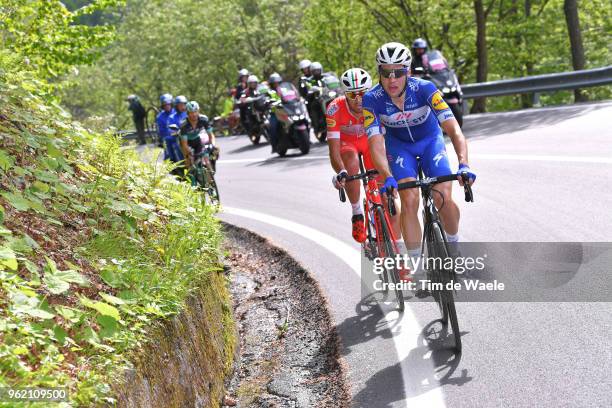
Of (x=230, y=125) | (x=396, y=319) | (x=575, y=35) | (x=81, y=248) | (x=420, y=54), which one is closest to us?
(x=81, y=248)

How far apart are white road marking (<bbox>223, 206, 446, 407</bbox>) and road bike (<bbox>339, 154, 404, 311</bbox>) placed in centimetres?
32

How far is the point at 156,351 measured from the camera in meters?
4.95

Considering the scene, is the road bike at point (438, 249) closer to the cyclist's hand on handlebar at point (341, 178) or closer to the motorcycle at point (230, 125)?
the cyclist's hand on handlebar at point (341, 178)

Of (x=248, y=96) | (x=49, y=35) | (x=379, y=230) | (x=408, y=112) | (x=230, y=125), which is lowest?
(x=230, y=125)

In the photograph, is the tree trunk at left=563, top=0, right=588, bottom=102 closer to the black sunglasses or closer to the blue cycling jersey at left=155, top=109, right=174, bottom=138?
the blue cycling jersey at left=155, top=109, right=174, bottom=138

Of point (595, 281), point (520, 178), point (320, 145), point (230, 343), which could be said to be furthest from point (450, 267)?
point (320, 145)

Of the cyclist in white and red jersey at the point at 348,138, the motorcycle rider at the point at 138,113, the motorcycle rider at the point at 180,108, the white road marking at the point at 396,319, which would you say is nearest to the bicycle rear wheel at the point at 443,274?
the white road marking at the point at 396,319

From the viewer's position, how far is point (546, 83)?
789 inches

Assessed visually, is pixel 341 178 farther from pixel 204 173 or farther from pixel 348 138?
pixel 204 173

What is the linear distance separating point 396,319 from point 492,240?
2276 mm

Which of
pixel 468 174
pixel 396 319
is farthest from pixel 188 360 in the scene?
pixel 468 174

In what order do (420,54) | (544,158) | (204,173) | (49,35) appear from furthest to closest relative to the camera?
(420,54) < (204,173) < (49,35) < (544,158)

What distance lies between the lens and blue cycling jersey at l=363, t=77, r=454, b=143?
693cm

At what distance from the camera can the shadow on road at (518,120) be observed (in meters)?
16.5
